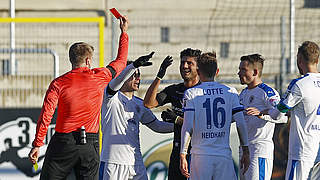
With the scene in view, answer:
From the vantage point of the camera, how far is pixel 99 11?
19375mm

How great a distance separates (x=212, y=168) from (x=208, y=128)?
423 millimetres

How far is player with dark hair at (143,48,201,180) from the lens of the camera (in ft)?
26.3

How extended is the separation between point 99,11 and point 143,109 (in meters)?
11.4

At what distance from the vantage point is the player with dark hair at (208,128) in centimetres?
714

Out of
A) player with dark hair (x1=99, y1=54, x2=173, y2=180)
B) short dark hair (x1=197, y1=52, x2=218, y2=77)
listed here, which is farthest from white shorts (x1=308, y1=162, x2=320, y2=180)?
player with dark hair (x1=99, y1=54, x2=173, y2=180)

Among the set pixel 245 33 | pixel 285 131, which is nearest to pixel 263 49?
pixel 245 33

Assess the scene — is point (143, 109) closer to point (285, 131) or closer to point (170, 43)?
point (285, 131)

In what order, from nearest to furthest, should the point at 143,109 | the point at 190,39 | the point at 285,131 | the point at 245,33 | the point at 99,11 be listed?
1. the point at 143,109
2. the point at 285,131
3. the point at 245,33
4. the point at 190,39
5. the point at 99,11

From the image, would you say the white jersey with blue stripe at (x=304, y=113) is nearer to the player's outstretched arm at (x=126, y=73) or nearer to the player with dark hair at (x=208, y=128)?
the player with dark hair at (x=208, y=128)

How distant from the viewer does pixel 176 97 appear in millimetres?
8305

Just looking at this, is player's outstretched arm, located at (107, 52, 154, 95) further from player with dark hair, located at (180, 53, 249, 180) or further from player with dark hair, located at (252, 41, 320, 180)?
player with dark hair, located at (252, 41, 320, 180)

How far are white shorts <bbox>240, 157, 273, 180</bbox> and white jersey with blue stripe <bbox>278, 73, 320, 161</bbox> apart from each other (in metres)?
0.84

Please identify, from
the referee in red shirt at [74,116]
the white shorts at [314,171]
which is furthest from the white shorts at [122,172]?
the white shorts at [314,171]

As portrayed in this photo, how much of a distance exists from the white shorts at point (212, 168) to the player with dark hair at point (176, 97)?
0.89 meters
